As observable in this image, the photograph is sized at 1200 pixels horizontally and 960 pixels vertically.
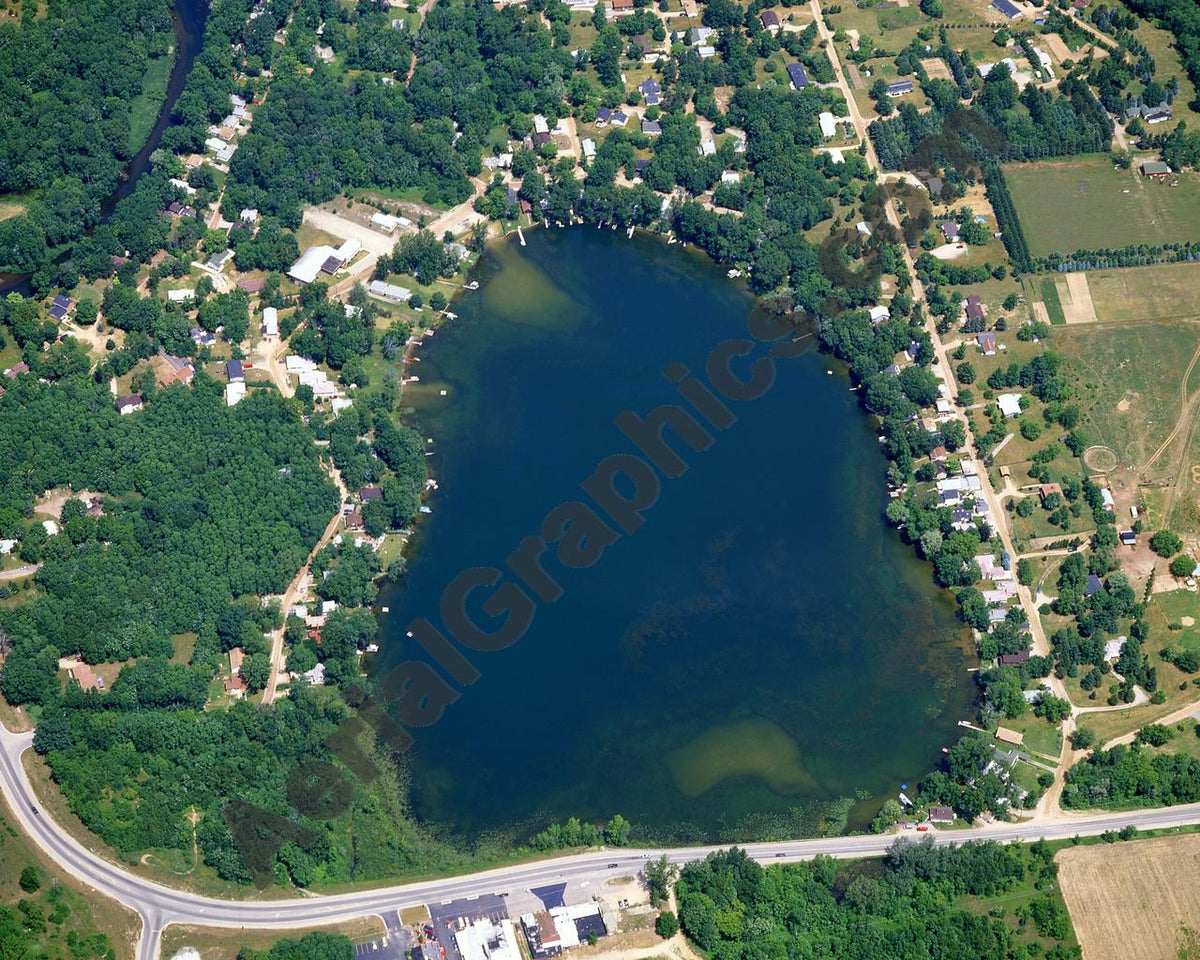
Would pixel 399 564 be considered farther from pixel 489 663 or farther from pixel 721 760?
pixel 721 760

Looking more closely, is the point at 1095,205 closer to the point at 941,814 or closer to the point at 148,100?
the point at 941,814

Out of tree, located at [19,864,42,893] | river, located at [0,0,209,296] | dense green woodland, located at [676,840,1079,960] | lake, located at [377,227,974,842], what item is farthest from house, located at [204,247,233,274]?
dense green woodland, located at [676,840,1079,960]

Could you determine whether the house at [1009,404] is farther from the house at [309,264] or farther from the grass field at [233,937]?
the grass field at [233,937]

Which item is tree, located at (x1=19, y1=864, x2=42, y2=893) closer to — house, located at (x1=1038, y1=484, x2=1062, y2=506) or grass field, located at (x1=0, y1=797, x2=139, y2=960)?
grass field, located at (x1=0, y1=797, x2=139, y2=960)

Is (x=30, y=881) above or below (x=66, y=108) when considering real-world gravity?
below

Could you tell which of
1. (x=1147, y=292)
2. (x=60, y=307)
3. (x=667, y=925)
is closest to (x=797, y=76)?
(x=1147, y=292)

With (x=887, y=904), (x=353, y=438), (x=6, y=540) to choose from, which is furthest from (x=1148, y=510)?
(x=6, y=540)
